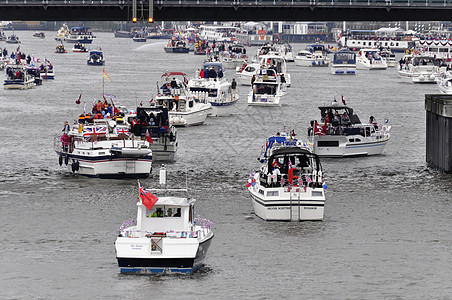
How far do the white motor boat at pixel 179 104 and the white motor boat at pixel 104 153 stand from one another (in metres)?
26.8

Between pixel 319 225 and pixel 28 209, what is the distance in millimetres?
17487

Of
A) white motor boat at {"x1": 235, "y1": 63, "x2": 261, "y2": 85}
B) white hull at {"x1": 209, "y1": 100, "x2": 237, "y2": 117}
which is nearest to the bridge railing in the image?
white hull at {"x1": 209, "y1": 100, "x2": 237, "y2": 117}

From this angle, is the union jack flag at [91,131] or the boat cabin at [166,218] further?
the union jack flag at [91,131]

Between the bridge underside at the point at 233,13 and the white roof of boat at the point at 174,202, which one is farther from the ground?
the bridge underside at the point at 233,13

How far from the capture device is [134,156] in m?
68.4

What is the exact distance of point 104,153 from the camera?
6844 centimetres

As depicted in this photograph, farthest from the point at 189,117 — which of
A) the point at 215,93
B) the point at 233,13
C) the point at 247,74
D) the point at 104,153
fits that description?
the point at 247,74

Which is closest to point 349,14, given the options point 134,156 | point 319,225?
point 134,156

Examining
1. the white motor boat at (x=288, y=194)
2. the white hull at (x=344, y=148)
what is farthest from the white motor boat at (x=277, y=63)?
the white motor boat at (x=288, y=194)

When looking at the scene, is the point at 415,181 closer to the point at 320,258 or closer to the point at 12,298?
the point at 320,258

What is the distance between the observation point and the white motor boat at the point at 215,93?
112m

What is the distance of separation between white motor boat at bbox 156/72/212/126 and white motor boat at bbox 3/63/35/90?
5701 centimetres

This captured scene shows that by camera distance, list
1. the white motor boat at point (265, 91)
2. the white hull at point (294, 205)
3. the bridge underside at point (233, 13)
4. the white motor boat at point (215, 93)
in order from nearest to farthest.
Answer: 1. the white hull at point (294, 205)
2. the bridge underside at point (233, 13)
3. the white motor boat at point (215, 93)
4. the white motor boat at point (265, 91)

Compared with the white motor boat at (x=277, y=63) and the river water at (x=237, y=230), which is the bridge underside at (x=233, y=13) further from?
the white motor boat at (x=277, y=63)
